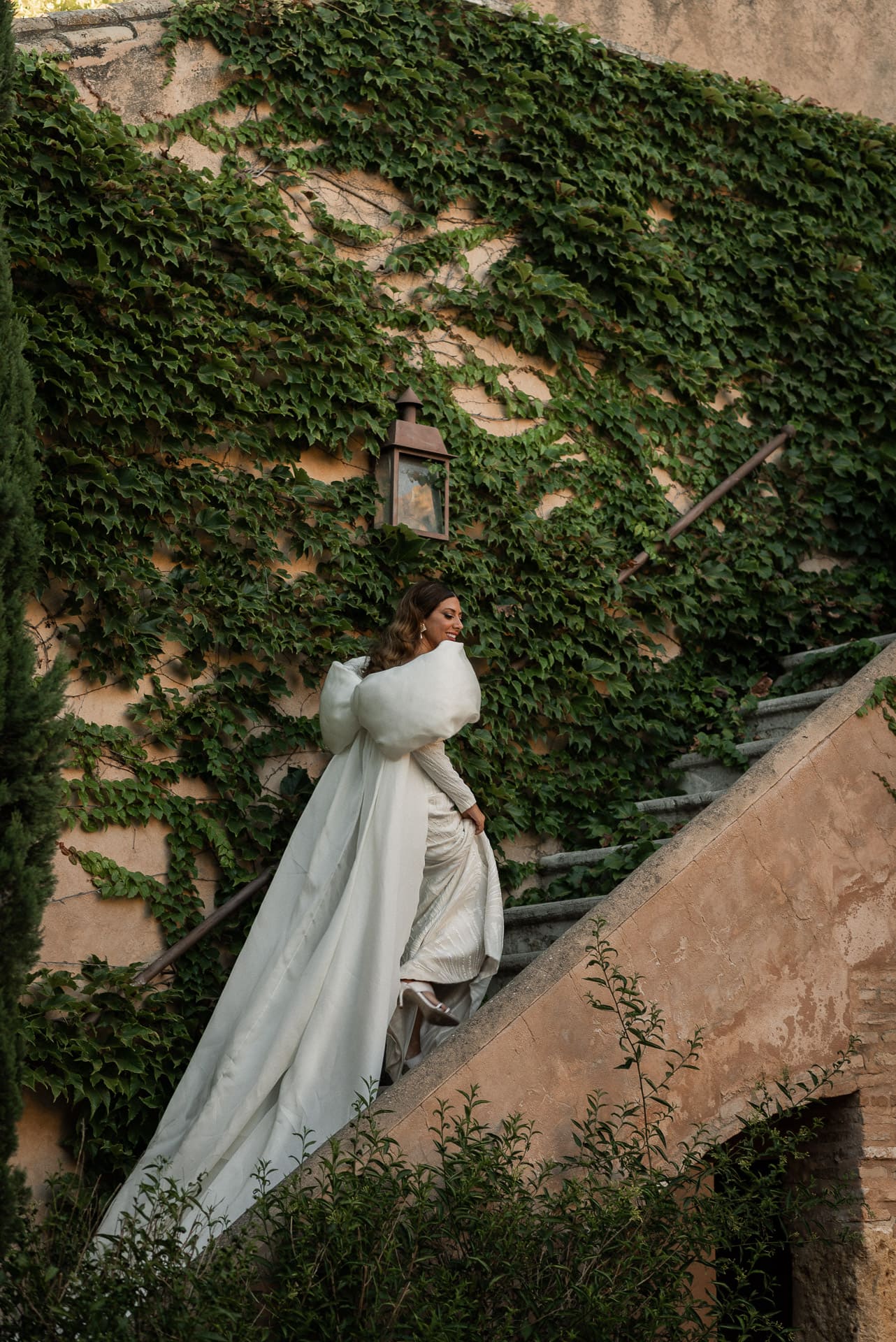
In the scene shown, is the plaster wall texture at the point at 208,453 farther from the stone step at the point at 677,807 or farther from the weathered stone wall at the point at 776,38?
the weathered stone wall at the point at 776,38

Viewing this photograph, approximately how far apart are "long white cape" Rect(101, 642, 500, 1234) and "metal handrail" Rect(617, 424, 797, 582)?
2.11m

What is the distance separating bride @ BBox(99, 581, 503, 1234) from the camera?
393cm

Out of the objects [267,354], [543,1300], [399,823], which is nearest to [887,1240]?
[543,1300]

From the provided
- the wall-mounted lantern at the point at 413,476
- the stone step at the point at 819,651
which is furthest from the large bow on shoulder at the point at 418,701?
the stone step at the point at 819,651

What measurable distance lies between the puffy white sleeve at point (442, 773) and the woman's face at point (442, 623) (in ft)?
1.23

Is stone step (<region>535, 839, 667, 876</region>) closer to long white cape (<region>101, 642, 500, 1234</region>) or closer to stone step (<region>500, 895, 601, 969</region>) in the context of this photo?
stone step (<region>500, 895, 601, 969</region>)

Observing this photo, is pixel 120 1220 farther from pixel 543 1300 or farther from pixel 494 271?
pixel 494 271

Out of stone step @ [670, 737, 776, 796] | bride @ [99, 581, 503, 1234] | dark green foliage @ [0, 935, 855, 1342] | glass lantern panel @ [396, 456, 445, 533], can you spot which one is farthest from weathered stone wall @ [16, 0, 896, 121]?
dark green foliage @ [0, 935, 855, 1342]

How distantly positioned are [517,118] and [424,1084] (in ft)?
15.4

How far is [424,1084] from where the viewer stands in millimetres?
3521

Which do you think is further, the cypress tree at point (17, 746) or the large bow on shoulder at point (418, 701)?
the large bow on shoulder at point (418, 701)

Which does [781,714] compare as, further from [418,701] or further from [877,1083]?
[418,701]

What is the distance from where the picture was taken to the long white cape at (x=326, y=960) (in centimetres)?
391

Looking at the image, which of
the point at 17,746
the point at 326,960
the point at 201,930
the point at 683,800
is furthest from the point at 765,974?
the point at 17,746
